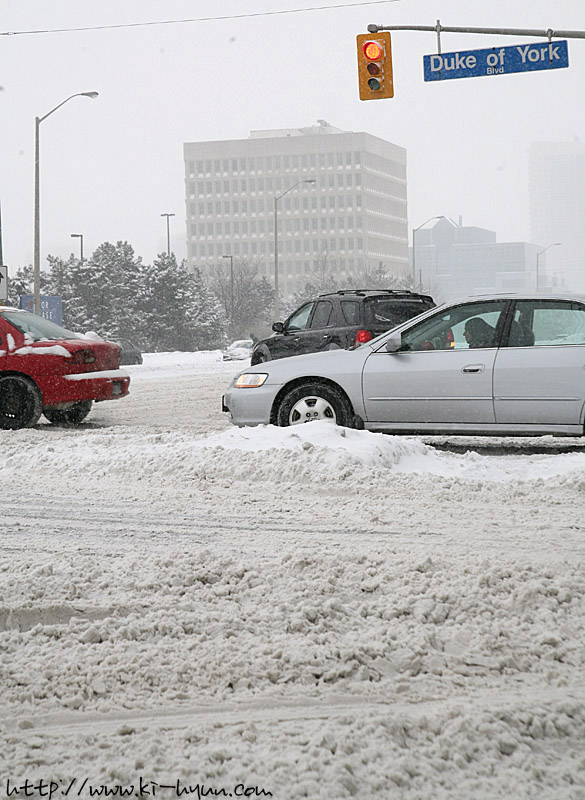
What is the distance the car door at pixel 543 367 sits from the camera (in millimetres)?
8352

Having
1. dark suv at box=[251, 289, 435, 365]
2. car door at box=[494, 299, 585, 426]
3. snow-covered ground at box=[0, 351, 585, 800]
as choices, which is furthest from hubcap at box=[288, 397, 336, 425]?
dark suv at box=[251, 289, 435, 365]

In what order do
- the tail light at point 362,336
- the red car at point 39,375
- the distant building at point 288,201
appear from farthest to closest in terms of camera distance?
1. the distant building at point 288,201
2. the tail light at point 362,336
3. the red car at point 39,375

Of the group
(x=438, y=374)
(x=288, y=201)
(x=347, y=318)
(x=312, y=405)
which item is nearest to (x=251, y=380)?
(x=312, y=405)

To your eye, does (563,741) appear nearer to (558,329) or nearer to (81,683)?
(81,683)

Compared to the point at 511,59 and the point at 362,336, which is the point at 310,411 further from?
the point at 511,59

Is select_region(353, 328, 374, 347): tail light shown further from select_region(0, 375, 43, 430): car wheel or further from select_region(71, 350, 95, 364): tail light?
select_region(0, 375, 43, 430): car wheel

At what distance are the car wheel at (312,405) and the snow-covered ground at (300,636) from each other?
1999 millimetres

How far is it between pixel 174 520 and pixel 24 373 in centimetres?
620

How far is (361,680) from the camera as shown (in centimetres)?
339

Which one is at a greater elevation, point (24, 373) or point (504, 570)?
point (24, 373)

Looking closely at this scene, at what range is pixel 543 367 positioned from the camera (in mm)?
8445

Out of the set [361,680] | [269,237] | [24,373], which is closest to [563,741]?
[361,680]

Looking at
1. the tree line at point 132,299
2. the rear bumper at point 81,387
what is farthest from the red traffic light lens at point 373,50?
the tree line at point 132,299

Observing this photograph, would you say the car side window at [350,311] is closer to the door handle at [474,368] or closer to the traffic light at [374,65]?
the door handle at [474,368]
